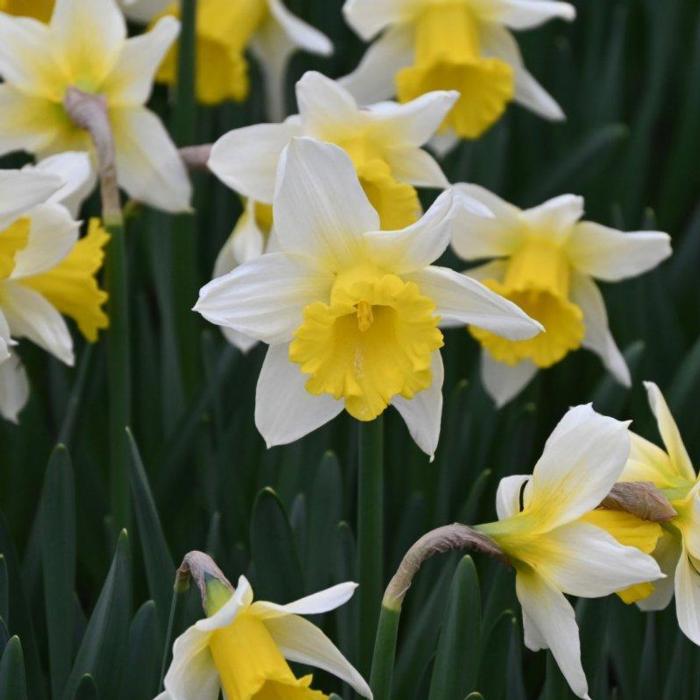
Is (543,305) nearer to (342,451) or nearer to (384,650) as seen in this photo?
(342,451)

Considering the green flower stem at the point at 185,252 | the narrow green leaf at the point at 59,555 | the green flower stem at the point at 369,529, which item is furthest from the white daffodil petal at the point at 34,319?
the green flower stem at the point at 185,252

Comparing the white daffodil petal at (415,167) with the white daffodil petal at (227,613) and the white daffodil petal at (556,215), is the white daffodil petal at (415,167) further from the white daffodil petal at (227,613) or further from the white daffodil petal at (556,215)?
the white daffodil petal at (227,613)

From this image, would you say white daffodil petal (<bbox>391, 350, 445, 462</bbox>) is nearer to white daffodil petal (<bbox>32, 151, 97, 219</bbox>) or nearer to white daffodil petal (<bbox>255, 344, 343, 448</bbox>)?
white daffodil petal (<bbox>255, 344, 343, 448</bbox>)

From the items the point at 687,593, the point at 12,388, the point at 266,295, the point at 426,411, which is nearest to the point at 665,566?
the point at 687,593

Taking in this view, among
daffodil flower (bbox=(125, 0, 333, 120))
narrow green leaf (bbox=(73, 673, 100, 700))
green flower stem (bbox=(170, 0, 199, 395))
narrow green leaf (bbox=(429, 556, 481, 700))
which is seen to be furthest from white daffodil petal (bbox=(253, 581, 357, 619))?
daffodil flower (bbox=(125, 0, 333, 120))

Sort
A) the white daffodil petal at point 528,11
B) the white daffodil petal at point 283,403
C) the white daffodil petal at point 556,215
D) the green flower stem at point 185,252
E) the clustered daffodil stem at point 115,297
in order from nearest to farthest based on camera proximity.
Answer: the white daffodil petal at point 283,403 < the clustered daffodil stem at point 115,297 < the white daffodil petal at point 556,215 < the white daffodil petal at point 528,11 < the green flower stem at point 185,252
